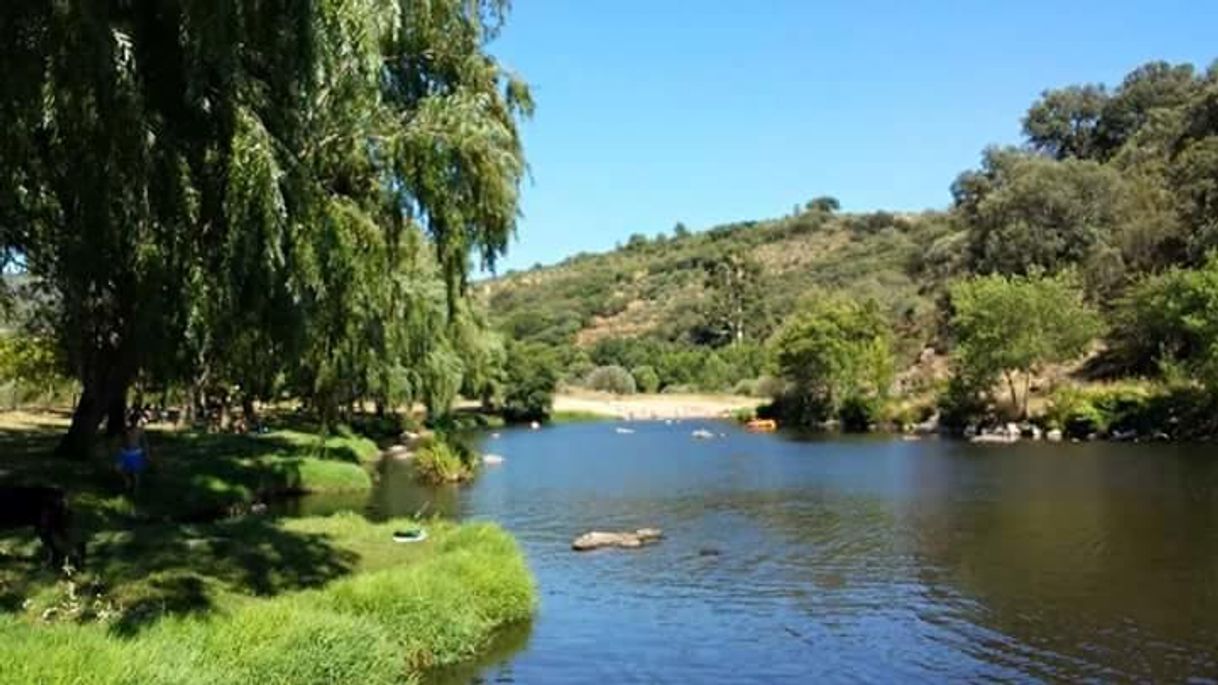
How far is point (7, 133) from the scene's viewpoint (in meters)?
11.4

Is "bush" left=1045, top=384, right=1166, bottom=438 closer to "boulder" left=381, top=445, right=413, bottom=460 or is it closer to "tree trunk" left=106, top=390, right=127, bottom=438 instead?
"boulder" left=381, top=445, right=413, bottom=460

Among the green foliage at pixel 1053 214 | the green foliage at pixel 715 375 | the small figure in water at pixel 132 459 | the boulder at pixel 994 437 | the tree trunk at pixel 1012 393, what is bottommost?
the small figure in water at pixel 132 459

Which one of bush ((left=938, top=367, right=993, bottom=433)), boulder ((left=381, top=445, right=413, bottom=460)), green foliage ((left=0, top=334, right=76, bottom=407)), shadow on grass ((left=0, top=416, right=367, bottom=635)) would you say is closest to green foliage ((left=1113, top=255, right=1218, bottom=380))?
bush ((left=938, top=367, right=993, bottom=433))

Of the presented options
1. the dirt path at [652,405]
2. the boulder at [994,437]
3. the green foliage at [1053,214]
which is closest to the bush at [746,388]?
the dirt path at [652,405]

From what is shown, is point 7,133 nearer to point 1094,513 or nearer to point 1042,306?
point 1094,513

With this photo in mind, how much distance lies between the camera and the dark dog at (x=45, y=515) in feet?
46.7

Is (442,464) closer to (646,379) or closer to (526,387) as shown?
(526,387)

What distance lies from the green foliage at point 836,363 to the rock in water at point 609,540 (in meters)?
53.2

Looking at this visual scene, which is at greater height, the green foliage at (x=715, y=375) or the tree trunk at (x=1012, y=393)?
the green foliage at (x=715, y=375)

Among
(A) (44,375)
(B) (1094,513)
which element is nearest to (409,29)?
(B) (1094,513)

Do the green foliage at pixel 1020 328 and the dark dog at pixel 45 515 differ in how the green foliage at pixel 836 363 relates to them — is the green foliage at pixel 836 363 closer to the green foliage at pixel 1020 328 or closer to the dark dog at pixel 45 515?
the green foliage at pixel 1020 328

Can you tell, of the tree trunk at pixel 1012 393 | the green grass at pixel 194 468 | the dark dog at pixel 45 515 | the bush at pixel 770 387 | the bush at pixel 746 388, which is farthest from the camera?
the bush at pixel 746 388

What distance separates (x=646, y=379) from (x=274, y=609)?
119 m

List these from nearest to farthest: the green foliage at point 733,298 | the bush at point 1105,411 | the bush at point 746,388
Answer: the bush at point 1105,411 < the bush at point 746,388 < the green foliage at point 733,298
